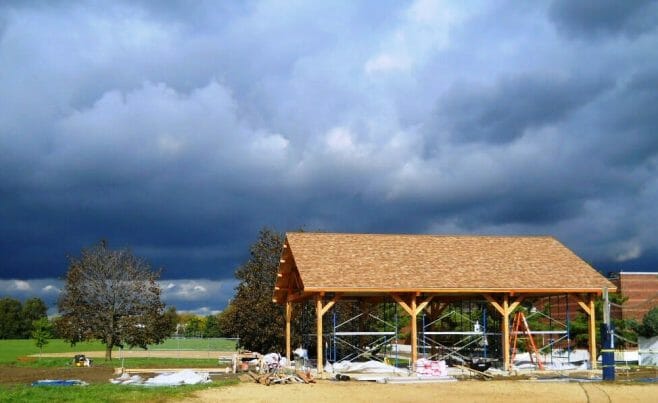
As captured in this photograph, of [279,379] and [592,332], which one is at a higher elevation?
[592,332]

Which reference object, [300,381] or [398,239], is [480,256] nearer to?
[398,239]

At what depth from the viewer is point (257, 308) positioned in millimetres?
38906

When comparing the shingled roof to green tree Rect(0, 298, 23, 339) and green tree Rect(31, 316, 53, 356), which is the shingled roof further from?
green tree Rect(0, 298, 23, 339)

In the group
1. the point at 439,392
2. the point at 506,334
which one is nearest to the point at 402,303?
the point at 506,334

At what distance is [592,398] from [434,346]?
50.5ft

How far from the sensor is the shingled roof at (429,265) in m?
28.2

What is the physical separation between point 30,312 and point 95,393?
117680mm

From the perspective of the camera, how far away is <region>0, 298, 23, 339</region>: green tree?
123438mm

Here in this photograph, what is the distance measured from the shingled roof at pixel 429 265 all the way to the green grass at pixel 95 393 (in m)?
6.80

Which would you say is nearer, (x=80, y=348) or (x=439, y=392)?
(x=439, y=392)

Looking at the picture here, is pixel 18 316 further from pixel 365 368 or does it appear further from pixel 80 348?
pixel 365 368

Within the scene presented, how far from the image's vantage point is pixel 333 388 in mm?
23016

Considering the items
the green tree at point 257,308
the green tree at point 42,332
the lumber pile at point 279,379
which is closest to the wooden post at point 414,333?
the lumber pile at point 279,379

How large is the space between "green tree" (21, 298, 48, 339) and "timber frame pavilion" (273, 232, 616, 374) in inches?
4104
